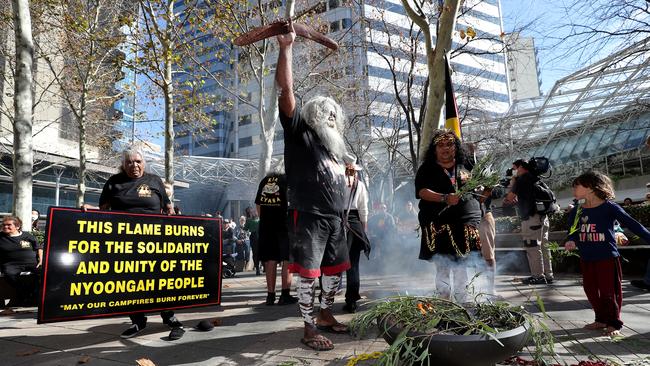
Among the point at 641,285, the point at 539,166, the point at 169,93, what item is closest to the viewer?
the point at 641,285

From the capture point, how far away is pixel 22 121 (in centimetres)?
741

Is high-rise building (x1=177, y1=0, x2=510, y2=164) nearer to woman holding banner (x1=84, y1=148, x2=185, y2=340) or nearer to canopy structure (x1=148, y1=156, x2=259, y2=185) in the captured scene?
woman holding banner (x1=84, y1=148, x2=185, y2=340)

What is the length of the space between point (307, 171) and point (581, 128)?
3340 centimetres

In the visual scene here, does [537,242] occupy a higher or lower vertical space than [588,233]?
lower

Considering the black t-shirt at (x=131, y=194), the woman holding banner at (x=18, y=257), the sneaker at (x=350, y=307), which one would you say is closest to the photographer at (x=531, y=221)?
the sneaker at (x=350, y=307)

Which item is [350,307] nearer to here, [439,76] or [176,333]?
[176,333]

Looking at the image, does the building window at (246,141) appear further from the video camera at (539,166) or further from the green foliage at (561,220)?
the video camera at (539,166)

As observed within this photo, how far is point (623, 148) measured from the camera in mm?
26953

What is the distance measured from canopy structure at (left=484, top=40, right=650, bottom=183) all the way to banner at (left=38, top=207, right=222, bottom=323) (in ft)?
68.5

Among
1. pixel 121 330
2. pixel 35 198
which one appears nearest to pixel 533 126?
pixel 121 330

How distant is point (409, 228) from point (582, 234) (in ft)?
29.0

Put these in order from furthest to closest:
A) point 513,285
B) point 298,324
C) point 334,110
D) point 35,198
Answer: point 35,198 < point 513,285 < point 298,324 < point 334,110

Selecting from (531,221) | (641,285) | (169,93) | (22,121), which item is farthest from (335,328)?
(169,93)

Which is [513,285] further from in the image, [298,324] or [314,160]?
[314,160]
